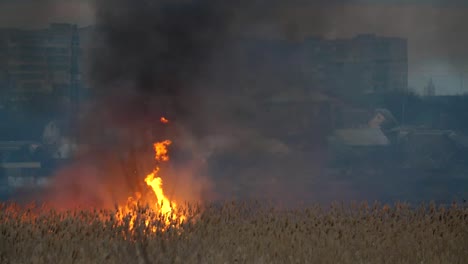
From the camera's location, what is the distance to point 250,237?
51.6 feet

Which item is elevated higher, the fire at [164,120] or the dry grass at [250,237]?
the fire at [164,120]

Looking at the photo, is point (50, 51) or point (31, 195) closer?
point (31, 195)

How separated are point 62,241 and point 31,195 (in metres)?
16.5

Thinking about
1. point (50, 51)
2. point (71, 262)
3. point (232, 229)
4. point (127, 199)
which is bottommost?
point (71, 262)

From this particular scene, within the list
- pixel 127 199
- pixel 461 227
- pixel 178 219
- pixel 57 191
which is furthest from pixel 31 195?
pixel 461 227

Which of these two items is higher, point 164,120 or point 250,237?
point 164,120

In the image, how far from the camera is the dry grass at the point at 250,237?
1417 centimetres

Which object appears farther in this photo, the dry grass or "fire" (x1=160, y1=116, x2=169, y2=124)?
"fire" (x1=160, y1=116, x2=169, y2=124)

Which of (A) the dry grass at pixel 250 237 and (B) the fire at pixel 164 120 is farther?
(B) the fire at pixel 164 120

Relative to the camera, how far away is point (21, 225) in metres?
15.5

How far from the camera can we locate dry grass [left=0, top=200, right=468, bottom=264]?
1417 cm

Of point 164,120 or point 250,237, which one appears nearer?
point 250,237

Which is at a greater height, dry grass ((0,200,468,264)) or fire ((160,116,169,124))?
fire ((160,116,169,124))

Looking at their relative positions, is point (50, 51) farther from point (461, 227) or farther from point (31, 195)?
point (461, 227)
